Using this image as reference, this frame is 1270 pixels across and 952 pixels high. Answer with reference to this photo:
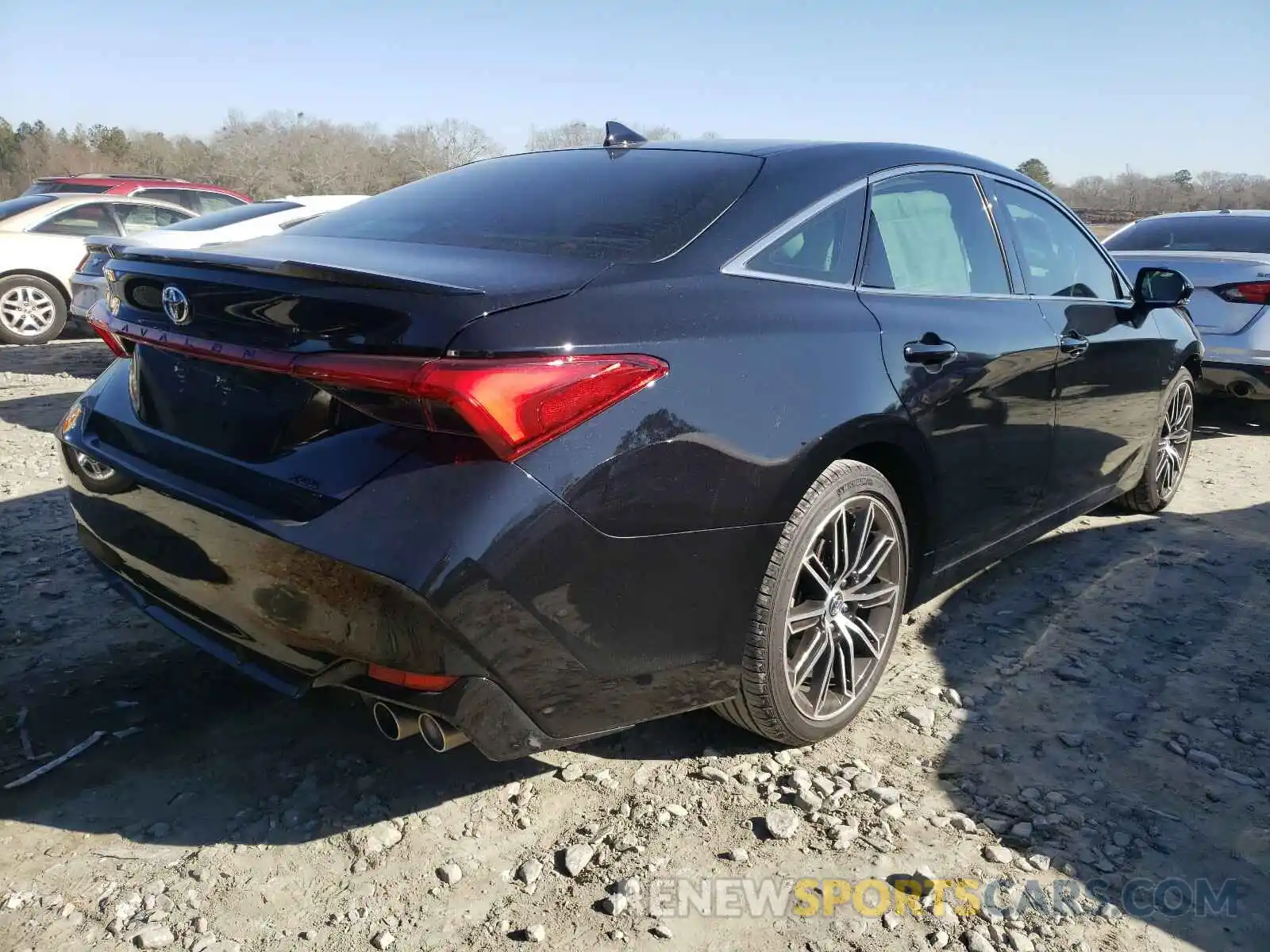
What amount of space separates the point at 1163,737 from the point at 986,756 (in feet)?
1.83

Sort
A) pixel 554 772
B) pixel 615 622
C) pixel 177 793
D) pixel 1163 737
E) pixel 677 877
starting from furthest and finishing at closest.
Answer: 1. pixel 1163 737
2. pixel 554 772
3. pixel 177 793
4. pixel 677 877
5. pixel 615 622

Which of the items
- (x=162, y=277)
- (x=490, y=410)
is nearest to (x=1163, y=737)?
(x=490, y=410)

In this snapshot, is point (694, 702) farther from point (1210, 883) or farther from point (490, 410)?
point (1210, 883)

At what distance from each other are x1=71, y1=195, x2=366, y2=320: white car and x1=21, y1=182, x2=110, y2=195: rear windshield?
2689 millimetres

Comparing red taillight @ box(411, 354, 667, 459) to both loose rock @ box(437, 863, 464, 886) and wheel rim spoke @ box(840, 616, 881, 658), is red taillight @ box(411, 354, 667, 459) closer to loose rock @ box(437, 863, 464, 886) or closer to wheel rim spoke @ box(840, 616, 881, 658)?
loose rock @ box(437, 863, 464, 886)

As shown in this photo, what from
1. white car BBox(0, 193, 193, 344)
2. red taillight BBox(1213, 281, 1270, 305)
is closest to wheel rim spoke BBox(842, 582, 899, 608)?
red taillight BBox(1213, 281, 1270, 305)

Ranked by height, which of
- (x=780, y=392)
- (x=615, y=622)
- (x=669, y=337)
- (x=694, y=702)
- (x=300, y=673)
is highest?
(x=669, y=337)

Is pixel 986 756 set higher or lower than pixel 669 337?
lower

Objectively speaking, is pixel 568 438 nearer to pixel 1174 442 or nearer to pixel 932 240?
pixel 932 240

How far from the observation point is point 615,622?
1.98 m

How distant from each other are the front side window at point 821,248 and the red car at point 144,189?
9.89 meters

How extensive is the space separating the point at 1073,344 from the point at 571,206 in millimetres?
1991

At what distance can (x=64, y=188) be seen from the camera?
10.9 m

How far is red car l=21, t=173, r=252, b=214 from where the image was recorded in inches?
420
